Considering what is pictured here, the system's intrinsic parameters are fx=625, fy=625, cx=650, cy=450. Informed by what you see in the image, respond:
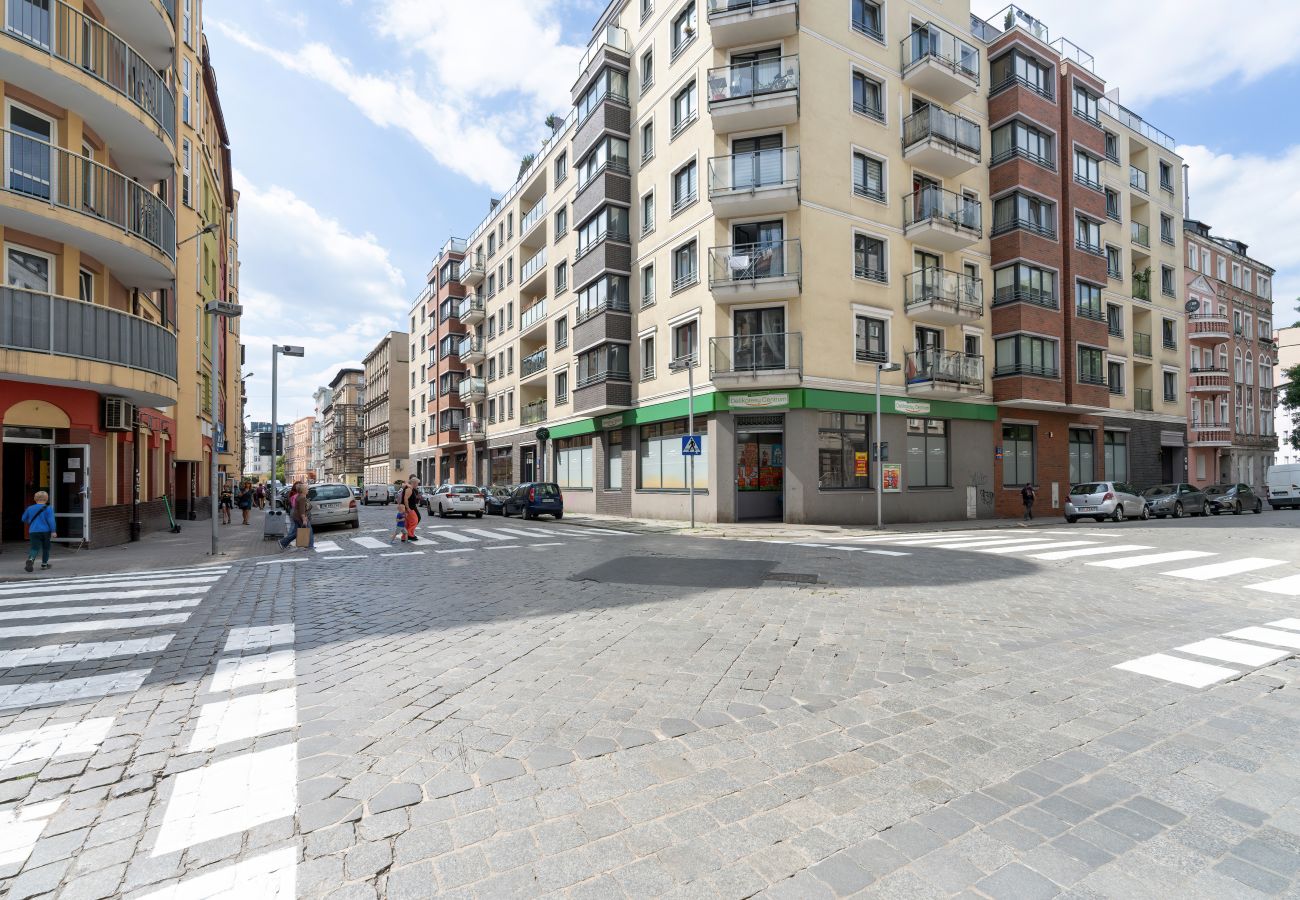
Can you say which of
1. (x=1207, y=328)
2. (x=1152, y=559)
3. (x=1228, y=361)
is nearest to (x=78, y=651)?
(x=1152, y=559)

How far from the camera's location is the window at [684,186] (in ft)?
77.0

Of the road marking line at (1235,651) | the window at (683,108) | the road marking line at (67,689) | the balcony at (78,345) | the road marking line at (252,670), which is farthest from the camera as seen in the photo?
the window at (683,108)

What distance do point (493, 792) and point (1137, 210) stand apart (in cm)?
4386

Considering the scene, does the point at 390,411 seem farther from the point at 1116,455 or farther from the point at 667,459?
the point at 1116,455

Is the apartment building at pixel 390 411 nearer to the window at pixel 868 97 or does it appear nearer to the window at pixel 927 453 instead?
the window at pixel 868 97

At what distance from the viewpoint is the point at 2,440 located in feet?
43.3

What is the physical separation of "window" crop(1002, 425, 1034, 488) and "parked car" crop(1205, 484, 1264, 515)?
9.74 metres

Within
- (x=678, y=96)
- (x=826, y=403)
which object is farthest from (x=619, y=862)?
(x=678, y=96)

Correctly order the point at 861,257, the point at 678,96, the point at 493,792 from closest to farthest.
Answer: the point at 493,792 → the point at 861,257 → the point at 678,96

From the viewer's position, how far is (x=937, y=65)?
2331 centimetres

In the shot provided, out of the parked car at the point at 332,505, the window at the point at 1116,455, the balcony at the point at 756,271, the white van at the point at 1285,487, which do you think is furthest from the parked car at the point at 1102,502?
the parked car at the point at 332,505

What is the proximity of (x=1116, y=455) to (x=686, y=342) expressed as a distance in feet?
78.7

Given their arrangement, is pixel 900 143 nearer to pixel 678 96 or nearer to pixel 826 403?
pixel 678 96

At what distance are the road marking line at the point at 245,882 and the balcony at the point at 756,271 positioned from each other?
20.8 metres
